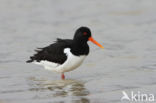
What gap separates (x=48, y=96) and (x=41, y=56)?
2.09 metres

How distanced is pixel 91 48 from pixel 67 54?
383cm

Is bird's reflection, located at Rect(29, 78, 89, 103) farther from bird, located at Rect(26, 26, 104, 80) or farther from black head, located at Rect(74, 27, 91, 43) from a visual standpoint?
black head, located at Rect(74, 27, 91, 43)

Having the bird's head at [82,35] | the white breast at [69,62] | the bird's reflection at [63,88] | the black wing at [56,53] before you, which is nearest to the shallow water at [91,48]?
the bird's reflection at [63,88]

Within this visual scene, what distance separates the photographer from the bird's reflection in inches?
322

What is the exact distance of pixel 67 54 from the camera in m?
9.34

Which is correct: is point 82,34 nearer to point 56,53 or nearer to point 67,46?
point 67,46

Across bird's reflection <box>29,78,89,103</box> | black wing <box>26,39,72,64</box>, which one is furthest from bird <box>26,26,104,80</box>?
bird's reflection <box>29,78,89,103</box>

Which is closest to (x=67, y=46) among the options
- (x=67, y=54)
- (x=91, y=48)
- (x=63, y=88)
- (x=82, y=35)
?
(x=67, y=54)

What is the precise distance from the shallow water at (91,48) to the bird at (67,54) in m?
0.35

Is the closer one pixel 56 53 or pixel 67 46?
pixel 67 46

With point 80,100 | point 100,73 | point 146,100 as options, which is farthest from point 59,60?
point 146,100

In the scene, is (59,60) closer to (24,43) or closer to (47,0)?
(24,43)

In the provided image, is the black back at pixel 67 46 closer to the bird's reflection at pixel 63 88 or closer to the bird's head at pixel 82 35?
the bird's head at pixel 82 35

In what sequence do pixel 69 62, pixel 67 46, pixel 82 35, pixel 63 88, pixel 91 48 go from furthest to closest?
1. pixel 91 48
2. pixel 82 35
3. pixel 67 46
4. pixel 69 62
5. pixel 63 88
